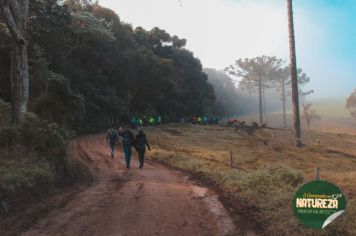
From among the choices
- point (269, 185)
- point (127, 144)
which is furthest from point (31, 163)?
point (269, 185)

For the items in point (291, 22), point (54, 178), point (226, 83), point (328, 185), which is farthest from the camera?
point (226, 83)

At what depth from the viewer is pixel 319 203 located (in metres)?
7.38

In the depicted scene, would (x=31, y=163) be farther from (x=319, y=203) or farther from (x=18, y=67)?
(x=319, y=203)

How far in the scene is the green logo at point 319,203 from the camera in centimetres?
732

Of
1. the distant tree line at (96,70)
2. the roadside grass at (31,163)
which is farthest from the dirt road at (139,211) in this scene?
the distant tree line at (96,70)

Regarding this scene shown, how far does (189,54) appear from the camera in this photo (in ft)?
241

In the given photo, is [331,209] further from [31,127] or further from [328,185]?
[31,127]

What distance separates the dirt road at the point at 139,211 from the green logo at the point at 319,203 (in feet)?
7.59

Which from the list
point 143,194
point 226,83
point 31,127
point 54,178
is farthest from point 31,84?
point 226,83

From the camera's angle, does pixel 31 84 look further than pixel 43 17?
No

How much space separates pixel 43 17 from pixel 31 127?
63.2 ft

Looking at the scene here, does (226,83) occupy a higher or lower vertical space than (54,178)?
higher

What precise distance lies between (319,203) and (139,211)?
477cm

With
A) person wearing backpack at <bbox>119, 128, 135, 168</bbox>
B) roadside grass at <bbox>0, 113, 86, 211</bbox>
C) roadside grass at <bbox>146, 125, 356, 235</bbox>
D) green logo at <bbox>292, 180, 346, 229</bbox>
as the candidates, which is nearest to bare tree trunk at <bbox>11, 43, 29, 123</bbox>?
roadside grass at <bbox>0, 113, 86, 211</bbox>
